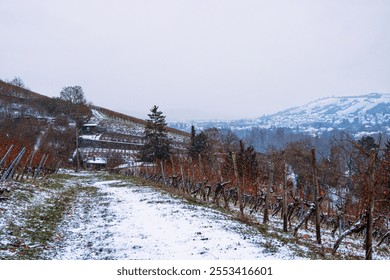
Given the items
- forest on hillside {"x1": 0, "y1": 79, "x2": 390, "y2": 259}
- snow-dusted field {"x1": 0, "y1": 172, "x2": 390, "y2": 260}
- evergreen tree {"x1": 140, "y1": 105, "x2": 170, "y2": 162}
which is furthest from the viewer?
evergreen tree {"x1": 140, "y1": 105, "x2": 170, "y2": 162}

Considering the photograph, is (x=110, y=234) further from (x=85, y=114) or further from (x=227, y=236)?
(x=85, y=114)

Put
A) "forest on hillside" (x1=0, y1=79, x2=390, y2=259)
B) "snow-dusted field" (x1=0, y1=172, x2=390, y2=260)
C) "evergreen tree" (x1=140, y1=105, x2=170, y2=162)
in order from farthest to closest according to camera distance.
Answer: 1. "evergreen tree" (x1=140, y1=105, x2=170, y2=162)
2. "forest on hillside" (x1=0, y1=79, x2=390, y2=259)
3. "snow-dusted field" (x1=0, y1=172, x2=390, y2=260)

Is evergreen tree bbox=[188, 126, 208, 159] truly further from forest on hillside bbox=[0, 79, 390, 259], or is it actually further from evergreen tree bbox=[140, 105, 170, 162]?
evergreen tree bbox=[140, 105, 170, 162]

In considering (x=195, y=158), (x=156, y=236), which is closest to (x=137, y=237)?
(x=156, y=236)

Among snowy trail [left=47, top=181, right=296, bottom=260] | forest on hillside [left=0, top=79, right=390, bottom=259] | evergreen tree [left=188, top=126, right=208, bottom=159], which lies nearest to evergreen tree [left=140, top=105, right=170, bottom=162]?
forest on hillside [left=0, top=79, right=390, bottom=259]

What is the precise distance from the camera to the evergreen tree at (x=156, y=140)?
58.7 meters

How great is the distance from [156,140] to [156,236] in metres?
49.9

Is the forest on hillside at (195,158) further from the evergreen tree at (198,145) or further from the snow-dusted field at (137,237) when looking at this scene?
the snow-dusted field at (137,237)

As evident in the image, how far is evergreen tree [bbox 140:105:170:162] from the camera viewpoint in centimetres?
5869

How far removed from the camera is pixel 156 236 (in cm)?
991

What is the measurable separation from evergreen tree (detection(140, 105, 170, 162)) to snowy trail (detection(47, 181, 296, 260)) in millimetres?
43622

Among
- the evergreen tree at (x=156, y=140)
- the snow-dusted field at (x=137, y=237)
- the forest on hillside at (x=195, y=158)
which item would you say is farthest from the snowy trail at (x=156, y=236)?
the evergreen tree at (x=156, y=140)

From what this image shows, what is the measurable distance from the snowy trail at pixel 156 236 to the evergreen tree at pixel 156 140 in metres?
43.6

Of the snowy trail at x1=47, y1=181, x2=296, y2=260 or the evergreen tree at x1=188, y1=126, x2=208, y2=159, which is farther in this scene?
the evergreen tree at x1=188, y1=126, x2=208, y2=159
